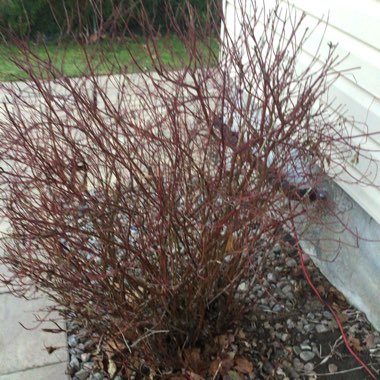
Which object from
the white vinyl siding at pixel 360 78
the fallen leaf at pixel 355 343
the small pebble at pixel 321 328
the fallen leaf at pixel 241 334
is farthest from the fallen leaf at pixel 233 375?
the white vinyl siding at pixel 360 78

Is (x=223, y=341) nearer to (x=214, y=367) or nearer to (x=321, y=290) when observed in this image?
(x=214, y=367)

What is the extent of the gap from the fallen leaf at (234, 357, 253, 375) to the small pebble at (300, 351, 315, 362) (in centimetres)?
28

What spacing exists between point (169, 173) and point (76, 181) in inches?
16.2

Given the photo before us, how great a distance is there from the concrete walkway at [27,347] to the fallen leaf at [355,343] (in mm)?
1515

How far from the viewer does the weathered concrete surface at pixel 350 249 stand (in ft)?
9.78

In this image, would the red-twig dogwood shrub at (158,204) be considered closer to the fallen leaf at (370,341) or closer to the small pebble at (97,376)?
the small pebble at (97,376)

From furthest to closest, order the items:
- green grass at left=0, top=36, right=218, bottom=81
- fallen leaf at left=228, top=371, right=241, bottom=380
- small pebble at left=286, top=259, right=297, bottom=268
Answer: small pebble at left=286, top=259, right=297, bottom=268
fallen leaf at left=228, top=371, right=241, bottom=380
green grass at left=0, top=36, right=218, bottom=81

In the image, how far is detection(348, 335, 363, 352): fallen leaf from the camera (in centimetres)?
285

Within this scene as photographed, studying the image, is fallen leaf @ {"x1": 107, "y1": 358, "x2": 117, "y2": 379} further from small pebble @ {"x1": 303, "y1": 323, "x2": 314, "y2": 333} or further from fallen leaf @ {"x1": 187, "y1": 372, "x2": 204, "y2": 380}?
small pebble @ {"x1": 303, "y1": 323, "x2": 314, "y2": 333}

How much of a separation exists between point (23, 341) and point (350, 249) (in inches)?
77.0

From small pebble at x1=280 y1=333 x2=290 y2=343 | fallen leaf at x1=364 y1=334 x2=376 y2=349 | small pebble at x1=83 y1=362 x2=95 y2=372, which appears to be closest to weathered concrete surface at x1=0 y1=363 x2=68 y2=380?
small pebble at x1=83 y1=362 x2=95 y2=372

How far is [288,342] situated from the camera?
9.37ft

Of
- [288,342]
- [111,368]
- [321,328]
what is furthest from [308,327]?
[111,368]

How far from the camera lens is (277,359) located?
276 centimetres
